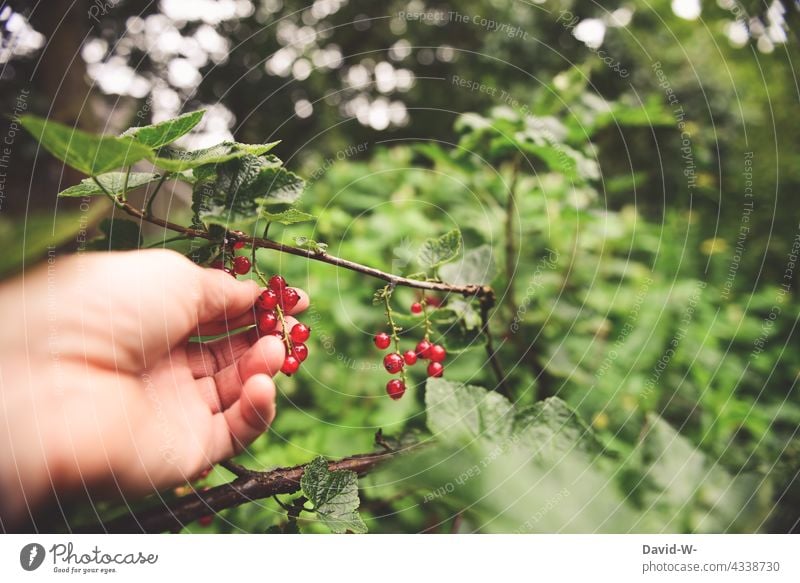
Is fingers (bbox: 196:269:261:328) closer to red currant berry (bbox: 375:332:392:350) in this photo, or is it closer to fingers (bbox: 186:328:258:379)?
fingers (bbox: 186:328:258:379)

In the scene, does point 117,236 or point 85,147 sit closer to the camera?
point 85,147

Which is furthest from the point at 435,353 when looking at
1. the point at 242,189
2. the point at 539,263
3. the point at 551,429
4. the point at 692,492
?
the point at 539,263

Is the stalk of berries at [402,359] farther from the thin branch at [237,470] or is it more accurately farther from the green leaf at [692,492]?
the green leaf at [692,492]

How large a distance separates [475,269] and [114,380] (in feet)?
1.22

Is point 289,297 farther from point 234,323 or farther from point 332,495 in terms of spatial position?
point 332,495

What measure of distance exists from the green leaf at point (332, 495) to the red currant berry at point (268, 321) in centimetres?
12

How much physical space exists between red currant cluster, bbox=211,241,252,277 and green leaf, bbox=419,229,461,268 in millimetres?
177

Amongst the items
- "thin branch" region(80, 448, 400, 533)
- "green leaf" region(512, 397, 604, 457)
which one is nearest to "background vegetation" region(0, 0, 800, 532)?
"green leaf" region(512, 397, 604, 457)

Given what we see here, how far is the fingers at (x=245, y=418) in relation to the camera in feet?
1.34

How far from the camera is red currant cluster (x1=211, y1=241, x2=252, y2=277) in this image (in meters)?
0.43

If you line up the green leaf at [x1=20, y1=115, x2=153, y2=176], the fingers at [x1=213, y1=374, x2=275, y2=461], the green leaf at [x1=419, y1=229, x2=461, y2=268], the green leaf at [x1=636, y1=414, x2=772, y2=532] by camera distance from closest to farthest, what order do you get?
the green leaf at [x1=20, y1=115, x2=153, y2=176]
the fingers at [x1=213, y1=374, x2=275, y2=461]
the green leaf at [x1=419, y1=229, x2=461, y2=268]
the green leaf at [x1=636, y1=414, x2=772, y2=532]

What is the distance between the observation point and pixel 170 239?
1.45ft

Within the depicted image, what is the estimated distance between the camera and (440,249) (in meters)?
0.52

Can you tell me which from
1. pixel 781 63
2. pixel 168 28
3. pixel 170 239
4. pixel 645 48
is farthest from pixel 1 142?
pixel 645 48
